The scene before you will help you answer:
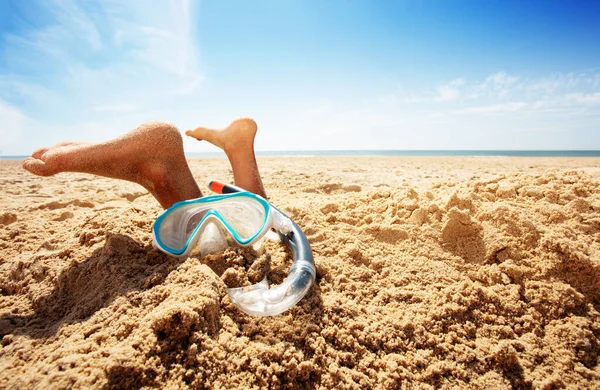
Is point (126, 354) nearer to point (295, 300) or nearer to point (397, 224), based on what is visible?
point (295, 300)

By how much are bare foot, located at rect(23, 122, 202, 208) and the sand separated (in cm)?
29

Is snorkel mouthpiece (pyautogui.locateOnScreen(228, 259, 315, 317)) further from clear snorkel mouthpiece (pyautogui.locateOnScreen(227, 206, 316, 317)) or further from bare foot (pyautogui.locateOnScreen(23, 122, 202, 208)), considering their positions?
bare foot (pyautogui.locateOnScreen(23, 122, 202, 208))

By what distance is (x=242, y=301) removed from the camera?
1.13 metres

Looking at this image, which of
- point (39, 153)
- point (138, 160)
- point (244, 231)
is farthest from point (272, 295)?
point (39, 153)

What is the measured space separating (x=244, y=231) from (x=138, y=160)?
97 cm

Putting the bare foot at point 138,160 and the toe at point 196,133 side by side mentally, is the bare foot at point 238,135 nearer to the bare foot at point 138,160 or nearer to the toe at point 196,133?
the toe at point 196,133

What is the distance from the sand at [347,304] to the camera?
93 centimetres

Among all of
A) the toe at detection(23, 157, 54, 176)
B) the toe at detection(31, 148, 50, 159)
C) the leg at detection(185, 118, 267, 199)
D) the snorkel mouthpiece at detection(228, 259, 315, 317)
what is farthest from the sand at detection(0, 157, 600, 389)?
the leg at detection(185, 118, 267, 199)

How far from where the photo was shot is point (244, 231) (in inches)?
60.5

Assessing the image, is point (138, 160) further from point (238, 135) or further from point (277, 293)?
point (277, 293)

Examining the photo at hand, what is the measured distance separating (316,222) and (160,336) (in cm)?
117

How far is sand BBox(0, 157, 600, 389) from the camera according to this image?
36.6 inches

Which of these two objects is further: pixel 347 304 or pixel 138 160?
pixel 138 160

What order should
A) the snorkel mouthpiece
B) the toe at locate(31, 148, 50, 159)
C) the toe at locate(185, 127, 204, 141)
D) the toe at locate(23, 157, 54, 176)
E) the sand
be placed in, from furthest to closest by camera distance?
1. the toe at locate(185, 127, 204, 141)
2. the toe at locate(31, 148, 50, 159)
3. the toe at locate(23, 157, 54, 176)
4. the snorkel mouthpiece
5. the sand
